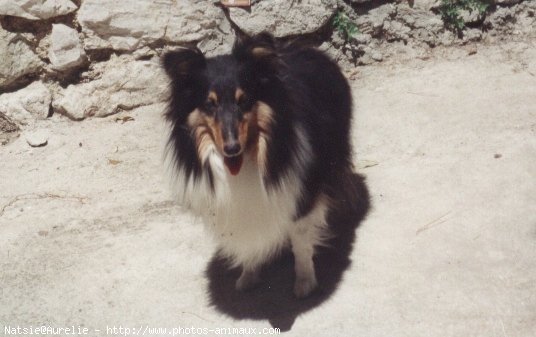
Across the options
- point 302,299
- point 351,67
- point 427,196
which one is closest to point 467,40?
point 351,67

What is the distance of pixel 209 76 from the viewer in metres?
2.45

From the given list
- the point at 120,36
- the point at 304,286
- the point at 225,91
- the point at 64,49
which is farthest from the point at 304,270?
the point at 64,49

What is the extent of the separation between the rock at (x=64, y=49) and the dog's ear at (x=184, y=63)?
81.5 inches

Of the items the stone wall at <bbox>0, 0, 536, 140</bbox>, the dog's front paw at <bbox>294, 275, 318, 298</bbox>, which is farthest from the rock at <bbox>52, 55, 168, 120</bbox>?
the dog's front paw at <bbox>294, 275, 318, 298</bbox>

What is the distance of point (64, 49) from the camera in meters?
4.29

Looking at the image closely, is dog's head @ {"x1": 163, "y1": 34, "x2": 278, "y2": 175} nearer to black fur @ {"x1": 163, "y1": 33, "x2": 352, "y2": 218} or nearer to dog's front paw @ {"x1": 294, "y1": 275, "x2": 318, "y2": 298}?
black fur @ {"x1": 163, "y1": 33, "x2": 352, "y2": 218}

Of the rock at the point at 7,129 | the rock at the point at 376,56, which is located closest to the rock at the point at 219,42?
the rock at the point at 376,56

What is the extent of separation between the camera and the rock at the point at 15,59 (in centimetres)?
421

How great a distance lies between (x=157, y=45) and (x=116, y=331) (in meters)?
2.22

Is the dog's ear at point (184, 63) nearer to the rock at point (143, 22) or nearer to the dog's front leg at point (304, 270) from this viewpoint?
the dog's front leg at point (304, 270)

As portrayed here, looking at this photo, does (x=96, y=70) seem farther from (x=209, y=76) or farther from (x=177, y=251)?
(x=209, y=76)

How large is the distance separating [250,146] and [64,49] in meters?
2.38

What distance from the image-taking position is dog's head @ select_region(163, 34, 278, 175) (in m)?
2.41

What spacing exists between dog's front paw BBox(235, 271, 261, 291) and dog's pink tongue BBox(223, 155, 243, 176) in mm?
814
